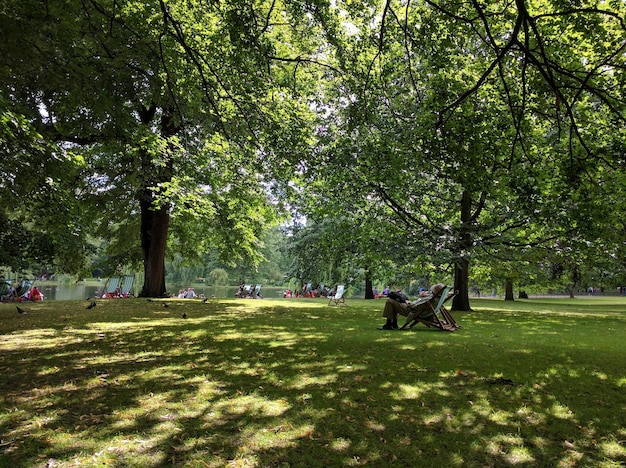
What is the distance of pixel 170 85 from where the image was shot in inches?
311

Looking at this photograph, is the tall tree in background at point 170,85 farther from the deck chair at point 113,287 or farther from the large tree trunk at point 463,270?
the deck chair at point 113,287

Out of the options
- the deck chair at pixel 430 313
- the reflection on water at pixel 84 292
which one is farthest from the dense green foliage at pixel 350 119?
the reflection on water at pixel 84 292

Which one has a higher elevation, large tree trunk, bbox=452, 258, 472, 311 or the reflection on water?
large tree trunk, bbox=452, 258, 472, 311

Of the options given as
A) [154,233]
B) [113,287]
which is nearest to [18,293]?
[113,287]

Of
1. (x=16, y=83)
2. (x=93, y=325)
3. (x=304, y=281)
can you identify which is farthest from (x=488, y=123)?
(x=304, y=281)

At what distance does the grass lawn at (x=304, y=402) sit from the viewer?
2941 mm

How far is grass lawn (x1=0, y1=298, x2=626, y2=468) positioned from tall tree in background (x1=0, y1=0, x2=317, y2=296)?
3519mm

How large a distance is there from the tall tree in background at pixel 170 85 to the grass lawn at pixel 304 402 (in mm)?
3519

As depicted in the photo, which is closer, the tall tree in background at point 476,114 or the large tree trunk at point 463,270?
the tall tree in background at point 476,114

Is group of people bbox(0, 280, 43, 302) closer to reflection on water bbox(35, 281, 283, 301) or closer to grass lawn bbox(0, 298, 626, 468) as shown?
reflection on water bbox(35, 281, 283, 301)

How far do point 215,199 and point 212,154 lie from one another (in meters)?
2.74

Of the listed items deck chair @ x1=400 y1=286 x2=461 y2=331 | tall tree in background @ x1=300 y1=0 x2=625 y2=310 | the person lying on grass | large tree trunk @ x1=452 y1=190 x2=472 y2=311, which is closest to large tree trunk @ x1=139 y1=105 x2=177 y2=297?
tall tree in background @ x1=300 y1=0 x2=625 y2=310

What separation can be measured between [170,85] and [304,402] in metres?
6.59

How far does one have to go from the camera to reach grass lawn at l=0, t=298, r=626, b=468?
294cm
